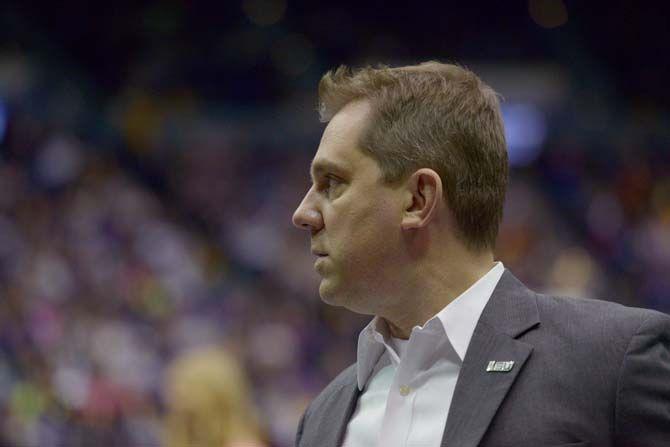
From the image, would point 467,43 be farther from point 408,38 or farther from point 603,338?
point 603,338

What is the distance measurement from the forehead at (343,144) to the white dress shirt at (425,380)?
0.35 metres

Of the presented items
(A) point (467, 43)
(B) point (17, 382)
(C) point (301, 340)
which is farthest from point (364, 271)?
(A) point (467, 43)

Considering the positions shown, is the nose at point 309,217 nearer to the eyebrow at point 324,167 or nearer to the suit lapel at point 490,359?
the eyebrow at point 324,167

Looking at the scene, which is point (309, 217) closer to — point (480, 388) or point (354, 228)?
point (354, 228)

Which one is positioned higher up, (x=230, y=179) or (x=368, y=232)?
(x=230, y=179)

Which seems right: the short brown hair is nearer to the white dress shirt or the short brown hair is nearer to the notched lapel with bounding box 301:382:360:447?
the white dress shirt

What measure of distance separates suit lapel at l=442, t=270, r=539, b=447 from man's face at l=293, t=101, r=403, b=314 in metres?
0.21

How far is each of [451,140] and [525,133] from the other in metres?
9.80

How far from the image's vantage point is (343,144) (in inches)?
90.4

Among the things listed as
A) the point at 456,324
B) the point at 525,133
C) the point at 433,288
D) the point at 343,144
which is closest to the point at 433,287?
the point at 433,288

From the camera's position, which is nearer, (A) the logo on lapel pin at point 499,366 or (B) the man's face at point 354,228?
(A) the logo on lapel pin at point 499,366

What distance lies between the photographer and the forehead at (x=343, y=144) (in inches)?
89.5

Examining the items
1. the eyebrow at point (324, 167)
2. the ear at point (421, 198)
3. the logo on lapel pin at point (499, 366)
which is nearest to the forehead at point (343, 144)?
the eyebrow at point (324, 167)

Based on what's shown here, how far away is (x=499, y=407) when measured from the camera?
199 cm
